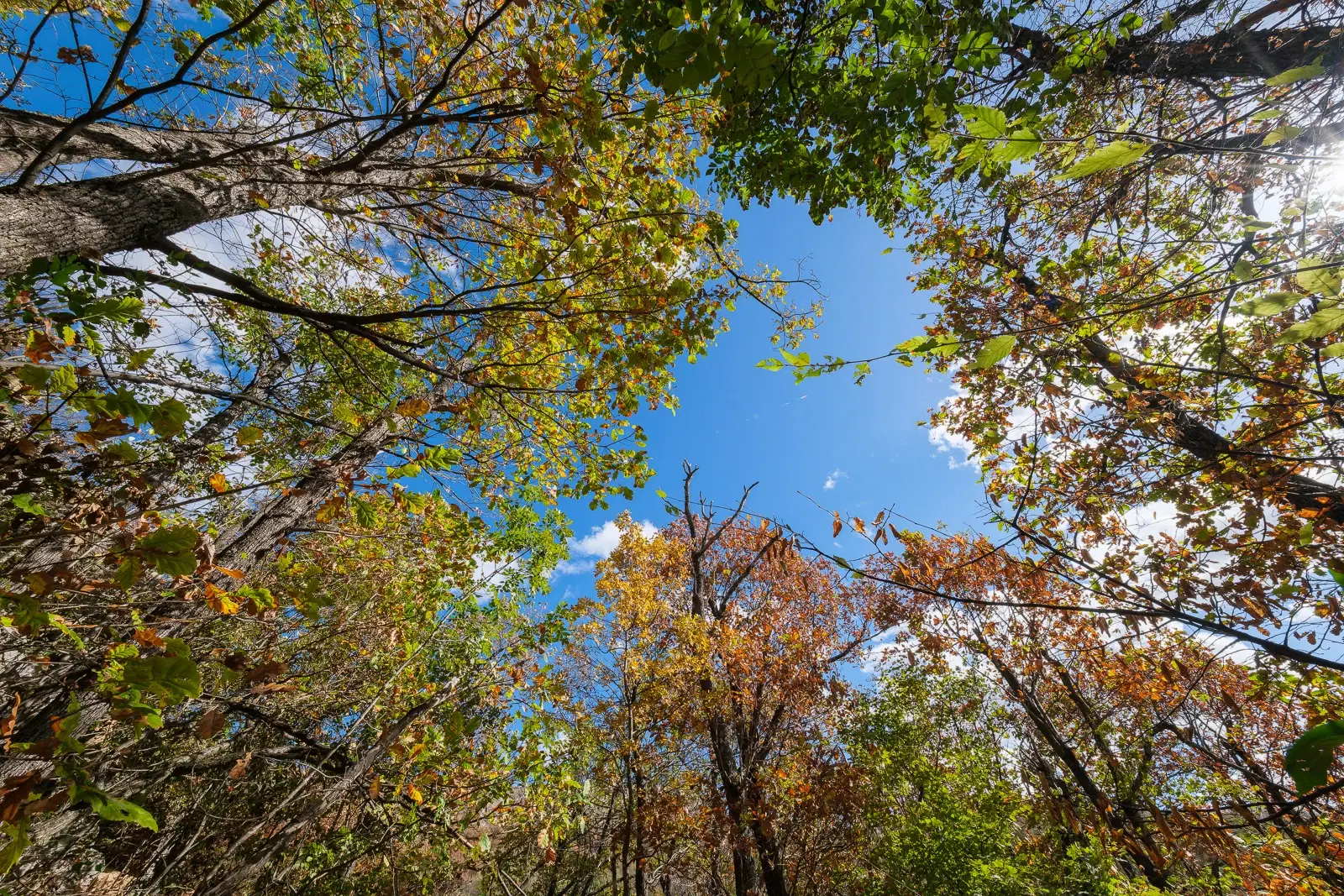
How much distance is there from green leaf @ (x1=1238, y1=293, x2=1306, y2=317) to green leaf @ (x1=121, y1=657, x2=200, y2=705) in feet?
9.84

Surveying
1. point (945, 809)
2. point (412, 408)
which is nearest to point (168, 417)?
point (412, 408)

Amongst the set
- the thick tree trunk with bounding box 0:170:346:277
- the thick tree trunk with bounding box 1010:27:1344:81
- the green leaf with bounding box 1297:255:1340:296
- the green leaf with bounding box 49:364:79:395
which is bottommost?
the green leaf with bounding box 49:364:79:395

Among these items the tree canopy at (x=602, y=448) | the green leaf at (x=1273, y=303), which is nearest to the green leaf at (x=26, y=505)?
the tree canopy at (x=602, y=448)

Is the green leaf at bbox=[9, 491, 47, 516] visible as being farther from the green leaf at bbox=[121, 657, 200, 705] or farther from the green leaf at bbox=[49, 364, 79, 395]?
the green leaf at bbox=[121, 657, 200, 705]

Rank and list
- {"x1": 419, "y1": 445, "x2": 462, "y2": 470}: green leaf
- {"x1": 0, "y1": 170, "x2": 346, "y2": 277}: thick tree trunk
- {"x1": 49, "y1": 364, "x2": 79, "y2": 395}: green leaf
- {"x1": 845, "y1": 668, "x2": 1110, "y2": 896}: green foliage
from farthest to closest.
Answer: {"x1": 845, "y1": 668, "x2": 1110, "y2": 896}: green foliage
{"x1": 419, "y1": 445, "x2": 462, "y2": 470}: green leaf
{"x1": 0, "y1": 170, "x2": 346, "y2": 277}: thick tree trunk
{"x1": 49, "y1": 364, "x2": 79, "y2": 395}: green leaf

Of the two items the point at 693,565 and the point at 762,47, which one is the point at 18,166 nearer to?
the point at 762,47

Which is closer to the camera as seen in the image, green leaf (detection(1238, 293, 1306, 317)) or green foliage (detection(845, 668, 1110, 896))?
green leaf (detection(1238, 293, 1306, 317))

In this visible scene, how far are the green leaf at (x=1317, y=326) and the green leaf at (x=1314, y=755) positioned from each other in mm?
1036

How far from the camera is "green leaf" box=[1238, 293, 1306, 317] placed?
127 centimetres

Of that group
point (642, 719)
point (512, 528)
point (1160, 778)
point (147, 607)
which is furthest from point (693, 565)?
point (1160, 778)

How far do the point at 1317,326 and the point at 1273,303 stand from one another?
123 mm

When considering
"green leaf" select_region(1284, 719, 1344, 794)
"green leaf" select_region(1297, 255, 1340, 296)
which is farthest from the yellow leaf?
"green leaf" select_region(1297, 255, 1340, 296)

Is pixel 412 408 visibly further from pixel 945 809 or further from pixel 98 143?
pixel 945 809

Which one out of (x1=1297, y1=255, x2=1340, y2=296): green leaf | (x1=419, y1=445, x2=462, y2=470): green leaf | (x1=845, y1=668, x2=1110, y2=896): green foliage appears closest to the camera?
(x1=1297, y1=255, x2=1340, y2=296): green leaf
